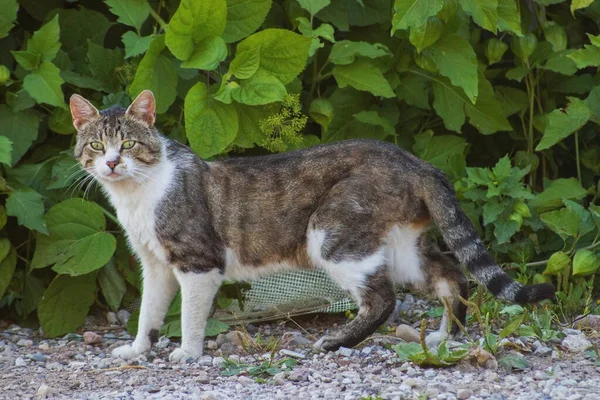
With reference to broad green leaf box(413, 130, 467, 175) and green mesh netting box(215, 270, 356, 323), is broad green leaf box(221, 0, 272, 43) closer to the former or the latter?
broad green leaf box(413, 130, 467, 175)

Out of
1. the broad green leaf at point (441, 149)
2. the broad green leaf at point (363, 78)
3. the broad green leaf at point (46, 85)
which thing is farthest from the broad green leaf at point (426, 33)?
the broad green leaf at point (46, 85)

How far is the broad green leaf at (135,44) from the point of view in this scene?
4.96 metres

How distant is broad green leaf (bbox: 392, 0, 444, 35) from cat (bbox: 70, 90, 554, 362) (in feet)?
1.93

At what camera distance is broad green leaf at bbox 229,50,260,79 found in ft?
15.9

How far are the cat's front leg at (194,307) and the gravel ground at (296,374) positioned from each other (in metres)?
0.08

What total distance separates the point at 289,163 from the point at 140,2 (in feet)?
3.94

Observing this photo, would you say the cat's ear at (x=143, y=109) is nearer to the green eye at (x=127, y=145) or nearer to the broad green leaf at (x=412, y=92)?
the green eye at (x=127, y=145)

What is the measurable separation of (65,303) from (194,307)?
3.15 ft

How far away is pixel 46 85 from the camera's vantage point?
16.4ft

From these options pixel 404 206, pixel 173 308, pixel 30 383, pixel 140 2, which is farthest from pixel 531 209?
pixel 30 383

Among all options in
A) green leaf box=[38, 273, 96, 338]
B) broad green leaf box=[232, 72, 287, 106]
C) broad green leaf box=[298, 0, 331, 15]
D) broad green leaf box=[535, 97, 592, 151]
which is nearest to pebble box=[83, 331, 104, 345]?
green leaf box=[38, 273, 96, 338]

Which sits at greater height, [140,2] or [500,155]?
[140,2]

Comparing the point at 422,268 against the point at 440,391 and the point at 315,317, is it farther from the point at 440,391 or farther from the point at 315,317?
the point at 440,391

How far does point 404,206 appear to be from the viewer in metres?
4.63
